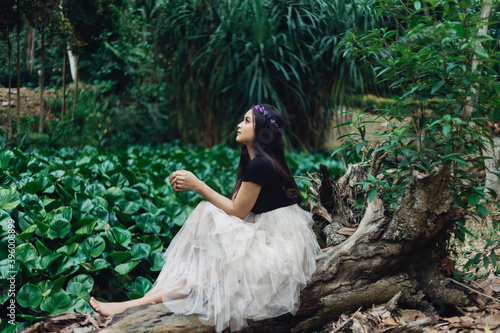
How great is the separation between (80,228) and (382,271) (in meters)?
1.59

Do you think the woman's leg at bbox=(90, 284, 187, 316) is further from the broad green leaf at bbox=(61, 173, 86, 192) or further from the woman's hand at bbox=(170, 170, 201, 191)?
the broad green leaf at bbox=(61, 173, 86, 192)

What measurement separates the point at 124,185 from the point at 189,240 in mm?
1258

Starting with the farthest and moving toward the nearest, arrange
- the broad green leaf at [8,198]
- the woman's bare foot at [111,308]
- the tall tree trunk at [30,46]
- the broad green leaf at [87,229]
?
1. the tall tree trunk at [30,46]
2. the broad green leaf at [87,229]
3. the broad green leaf at [8,198]
4. the woman's bare foot at [111,308]

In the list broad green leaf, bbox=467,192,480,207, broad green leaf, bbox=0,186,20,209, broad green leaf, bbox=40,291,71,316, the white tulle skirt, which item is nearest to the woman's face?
the white tulle skirt

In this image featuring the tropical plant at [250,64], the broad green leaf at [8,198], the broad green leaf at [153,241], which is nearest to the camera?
the broad green leaf at [8,198]

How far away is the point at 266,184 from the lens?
193cm

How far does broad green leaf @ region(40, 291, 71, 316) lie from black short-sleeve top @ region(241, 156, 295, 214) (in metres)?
0.96

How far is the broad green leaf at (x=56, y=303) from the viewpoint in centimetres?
183

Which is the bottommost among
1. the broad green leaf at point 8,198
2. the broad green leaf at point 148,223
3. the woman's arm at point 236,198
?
the broad green leaf at point 148,223

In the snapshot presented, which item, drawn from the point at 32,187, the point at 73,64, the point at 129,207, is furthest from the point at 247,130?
the point at 73,64

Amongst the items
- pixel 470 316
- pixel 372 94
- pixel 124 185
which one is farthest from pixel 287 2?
pixel 470 316

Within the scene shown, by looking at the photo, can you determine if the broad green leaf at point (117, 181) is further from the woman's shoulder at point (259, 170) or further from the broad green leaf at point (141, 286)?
the woman's shoulder at point (259, 170)

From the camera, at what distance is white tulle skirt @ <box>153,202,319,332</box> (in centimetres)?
168

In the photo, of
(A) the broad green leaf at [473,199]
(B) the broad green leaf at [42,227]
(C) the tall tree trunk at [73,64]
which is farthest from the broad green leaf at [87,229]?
(C) the tall tree trunk at [73,64]
